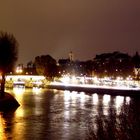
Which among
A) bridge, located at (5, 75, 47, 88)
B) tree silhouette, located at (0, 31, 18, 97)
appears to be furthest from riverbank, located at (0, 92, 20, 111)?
bridge, located at (5, 75, 47, 88)

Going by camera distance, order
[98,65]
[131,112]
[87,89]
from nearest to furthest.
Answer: [131,112]
[87,89]
[98,65]

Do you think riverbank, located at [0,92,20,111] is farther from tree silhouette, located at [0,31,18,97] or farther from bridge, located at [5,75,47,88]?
bridge, located at [5,75,47,88]

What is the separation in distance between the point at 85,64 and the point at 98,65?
18.2 m

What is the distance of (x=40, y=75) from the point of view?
599 feet

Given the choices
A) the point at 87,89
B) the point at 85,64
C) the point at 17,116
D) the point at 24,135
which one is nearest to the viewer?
the point at 24,135

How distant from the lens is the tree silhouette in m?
60.3

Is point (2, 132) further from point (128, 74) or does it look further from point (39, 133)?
point (128, 74)

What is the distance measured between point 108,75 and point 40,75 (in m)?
31.4

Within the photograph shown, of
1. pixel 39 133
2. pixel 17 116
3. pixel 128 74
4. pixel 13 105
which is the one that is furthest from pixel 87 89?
pixel 39 133

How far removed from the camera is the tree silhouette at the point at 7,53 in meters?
60.3

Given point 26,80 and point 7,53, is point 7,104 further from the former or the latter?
point 26,80

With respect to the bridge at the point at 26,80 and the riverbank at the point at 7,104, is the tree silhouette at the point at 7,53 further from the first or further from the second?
the bridge at the point at 26,80

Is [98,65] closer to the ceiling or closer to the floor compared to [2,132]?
closer to the ceiling

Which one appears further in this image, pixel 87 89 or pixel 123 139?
pixel 87 89
